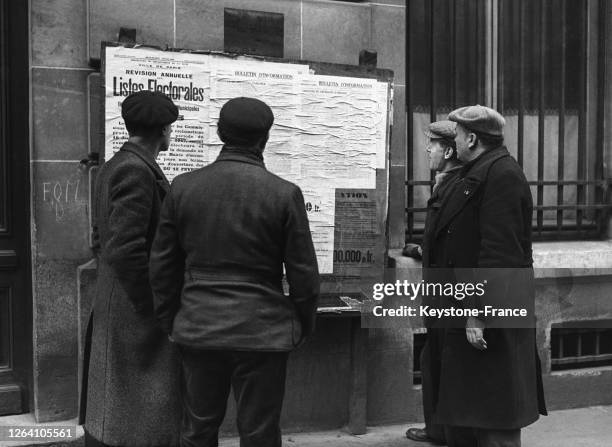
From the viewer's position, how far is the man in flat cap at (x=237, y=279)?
3.19m

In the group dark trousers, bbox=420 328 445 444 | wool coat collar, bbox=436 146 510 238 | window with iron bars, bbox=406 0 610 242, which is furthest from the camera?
window with iron bars, bbox=406 0 610 242

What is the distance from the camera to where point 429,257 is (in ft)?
15.1

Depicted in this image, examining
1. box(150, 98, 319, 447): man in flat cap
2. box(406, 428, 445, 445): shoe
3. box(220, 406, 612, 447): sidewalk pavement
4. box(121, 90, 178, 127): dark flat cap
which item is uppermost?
box(121, 90, 178, 127): dark flat cap

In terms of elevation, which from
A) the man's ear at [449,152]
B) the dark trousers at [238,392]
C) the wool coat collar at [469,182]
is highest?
the man's ear at [449,152]

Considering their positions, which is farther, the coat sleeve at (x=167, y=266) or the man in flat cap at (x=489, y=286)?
the man in flat cap at (x=489, y=286)

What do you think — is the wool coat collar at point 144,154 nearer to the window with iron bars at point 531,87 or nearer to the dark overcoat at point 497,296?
the dark overcoat at point 497,296

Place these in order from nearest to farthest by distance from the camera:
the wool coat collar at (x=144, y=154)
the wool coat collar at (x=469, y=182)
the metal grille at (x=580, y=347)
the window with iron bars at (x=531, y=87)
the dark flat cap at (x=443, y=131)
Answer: the wool coat collar at (x=144, y=154)
the wool coat collar at (x=469, y=182)
the dark flat cap at (x=443, y=131)
the window with iron bars at (x=531, y=87)
the metal grille at (x=580, y=347)

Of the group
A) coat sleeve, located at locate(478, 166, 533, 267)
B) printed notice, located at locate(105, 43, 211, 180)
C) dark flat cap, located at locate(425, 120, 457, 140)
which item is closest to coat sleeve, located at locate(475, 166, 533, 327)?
coat sleeve, located at locate(478, 166, 533, 267)

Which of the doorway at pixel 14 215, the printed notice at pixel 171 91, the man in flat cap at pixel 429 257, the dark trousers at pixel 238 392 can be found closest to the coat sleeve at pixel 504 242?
the man in flat cap at pixel 429 257

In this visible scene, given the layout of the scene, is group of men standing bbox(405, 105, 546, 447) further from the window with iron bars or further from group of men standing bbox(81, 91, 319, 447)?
the window with iron bars

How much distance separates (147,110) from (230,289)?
93cm

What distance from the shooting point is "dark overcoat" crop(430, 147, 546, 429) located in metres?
3.96

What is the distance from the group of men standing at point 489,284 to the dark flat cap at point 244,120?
128cm

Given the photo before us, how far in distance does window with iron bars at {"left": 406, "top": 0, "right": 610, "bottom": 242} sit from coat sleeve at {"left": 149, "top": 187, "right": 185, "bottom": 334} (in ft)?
9.11
